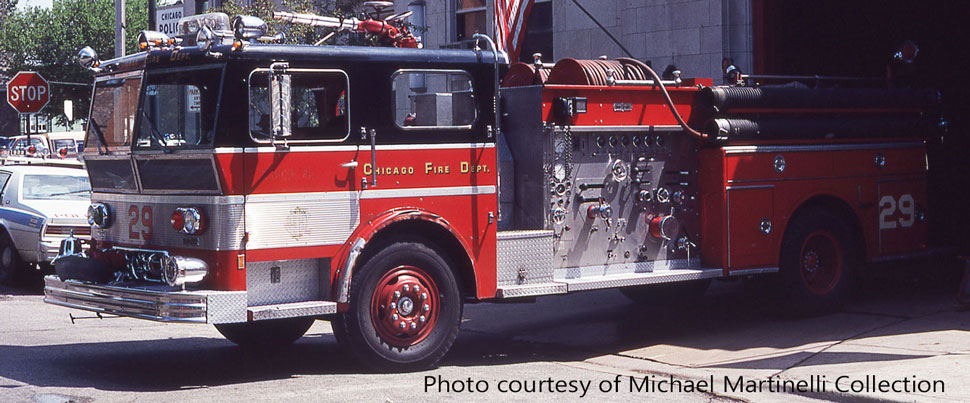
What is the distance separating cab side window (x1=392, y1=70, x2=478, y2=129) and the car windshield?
814 centimetres

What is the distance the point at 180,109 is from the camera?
8492mm

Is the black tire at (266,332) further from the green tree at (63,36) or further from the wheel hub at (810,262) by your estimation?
the green tree at (63,36)

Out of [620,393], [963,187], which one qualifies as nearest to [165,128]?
[620,393]

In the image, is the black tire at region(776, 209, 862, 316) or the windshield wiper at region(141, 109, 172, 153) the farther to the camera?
the black tire at region(776, 209, 862, 316)

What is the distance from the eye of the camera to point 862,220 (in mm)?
11766

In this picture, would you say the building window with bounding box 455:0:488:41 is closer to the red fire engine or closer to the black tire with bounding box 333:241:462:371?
the red fire engine

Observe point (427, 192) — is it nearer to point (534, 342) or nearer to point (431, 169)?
point (431, 169)

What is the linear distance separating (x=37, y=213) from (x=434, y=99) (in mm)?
8169

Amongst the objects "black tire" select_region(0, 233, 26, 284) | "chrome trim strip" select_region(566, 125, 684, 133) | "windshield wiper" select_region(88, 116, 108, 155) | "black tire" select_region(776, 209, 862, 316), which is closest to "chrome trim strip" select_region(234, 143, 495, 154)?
"chrome trim strip" select_region(566, 125, 684, 133)

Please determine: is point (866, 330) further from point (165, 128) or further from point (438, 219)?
point (165, 128)

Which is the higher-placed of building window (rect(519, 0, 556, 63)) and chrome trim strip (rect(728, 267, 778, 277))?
building window (rect(519, 0, 556, 63))

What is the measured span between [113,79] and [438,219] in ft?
9.49

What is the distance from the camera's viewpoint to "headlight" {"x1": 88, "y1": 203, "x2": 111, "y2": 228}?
918 cm

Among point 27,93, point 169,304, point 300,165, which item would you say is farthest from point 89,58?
point 27,93
